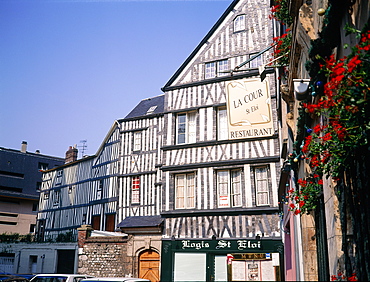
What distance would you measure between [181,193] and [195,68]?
4724mm

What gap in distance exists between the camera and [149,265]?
554 inches

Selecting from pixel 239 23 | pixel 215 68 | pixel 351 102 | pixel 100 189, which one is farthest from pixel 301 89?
pixel 100 189

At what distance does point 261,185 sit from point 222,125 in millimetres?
2536

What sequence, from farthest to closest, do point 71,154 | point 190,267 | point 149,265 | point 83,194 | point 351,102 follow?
point 71,154, point 83,194, point 149,265, point 190,267, point 351,102

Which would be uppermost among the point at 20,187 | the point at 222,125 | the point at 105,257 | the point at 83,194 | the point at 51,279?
the point at 20,187

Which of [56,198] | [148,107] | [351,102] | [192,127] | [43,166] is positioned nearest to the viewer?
[351,102]

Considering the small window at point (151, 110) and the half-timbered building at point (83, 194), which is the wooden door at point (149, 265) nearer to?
the half-timbered building at point (83, 194)

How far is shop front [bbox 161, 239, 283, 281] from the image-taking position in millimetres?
11641

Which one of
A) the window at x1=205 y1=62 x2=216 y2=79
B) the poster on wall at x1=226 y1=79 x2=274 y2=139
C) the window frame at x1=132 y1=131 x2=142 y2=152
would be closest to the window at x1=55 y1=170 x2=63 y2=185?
the window frame at x1=132 y1=131 x2=142 y2=152

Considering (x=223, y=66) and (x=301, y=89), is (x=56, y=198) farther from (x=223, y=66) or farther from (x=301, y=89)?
(x=301, y=89)

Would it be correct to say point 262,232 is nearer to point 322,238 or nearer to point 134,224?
point 134,224

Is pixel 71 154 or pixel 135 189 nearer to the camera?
pixel 135 189

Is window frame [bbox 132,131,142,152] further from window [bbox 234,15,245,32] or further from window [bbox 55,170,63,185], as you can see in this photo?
window [bbox 55,170,63,185]

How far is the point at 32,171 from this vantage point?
3547cm
